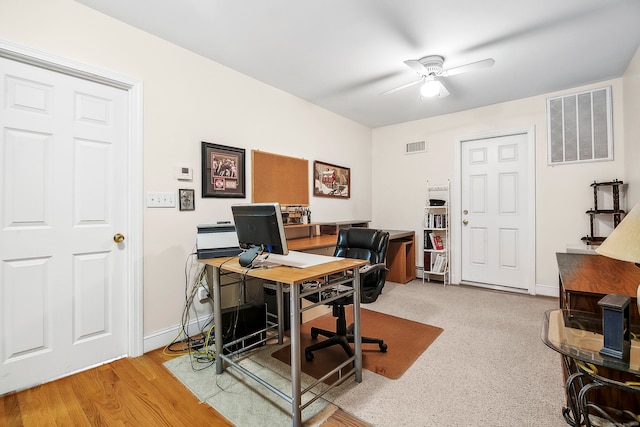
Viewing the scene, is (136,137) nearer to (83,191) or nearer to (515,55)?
(83,191)

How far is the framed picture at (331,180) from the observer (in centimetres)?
402

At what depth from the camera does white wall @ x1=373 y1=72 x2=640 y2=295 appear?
135 inches

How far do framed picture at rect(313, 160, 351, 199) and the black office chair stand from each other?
141 cm

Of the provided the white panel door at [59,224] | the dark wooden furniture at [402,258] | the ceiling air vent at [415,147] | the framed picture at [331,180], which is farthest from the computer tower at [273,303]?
the ceiling air vent at [415,147]

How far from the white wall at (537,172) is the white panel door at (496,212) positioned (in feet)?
0.52

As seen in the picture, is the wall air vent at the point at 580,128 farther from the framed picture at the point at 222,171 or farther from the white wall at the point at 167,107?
the framed picture at the point at 222,171

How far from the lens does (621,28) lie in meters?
2.30

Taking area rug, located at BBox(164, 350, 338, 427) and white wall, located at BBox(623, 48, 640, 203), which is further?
white wall, located at BBox(623, 48, 640, 203)

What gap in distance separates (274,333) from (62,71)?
8.54 feet

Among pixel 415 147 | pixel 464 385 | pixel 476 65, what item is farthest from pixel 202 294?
pixel 415 147

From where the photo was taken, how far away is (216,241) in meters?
2.28

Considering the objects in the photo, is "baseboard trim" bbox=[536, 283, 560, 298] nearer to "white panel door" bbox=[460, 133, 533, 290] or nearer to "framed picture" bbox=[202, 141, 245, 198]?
"white panel door" bbox=[460, 133, 533, 290]

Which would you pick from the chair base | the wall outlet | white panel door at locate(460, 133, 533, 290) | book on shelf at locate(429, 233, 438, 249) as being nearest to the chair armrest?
the chair base

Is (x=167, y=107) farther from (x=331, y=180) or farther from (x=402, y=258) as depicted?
(x=402, y=258)
